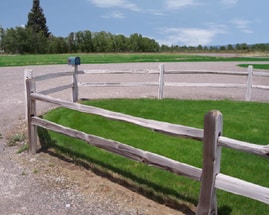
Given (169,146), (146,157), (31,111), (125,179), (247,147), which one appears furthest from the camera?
(169,146)

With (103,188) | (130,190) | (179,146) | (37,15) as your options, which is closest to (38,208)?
(103,188)

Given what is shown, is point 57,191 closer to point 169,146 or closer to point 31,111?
point 31,111

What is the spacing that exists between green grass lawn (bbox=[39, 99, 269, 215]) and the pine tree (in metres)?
77.0

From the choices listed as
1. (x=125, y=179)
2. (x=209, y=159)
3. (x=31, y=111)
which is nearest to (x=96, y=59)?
(x=31, y=111)

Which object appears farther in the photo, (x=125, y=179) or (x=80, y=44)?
(x=80, y=44)

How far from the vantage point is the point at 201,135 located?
3578 millimetres

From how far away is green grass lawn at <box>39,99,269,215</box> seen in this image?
14.8 feet

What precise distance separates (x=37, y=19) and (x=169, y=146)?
82.9 metres

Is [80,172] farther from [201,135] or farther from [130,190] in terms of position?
[201,135]

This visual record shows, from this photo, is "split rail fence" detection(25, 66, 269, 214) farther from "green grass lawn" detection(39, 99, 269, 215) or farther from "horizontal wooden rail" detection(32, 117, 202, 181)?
"green grass lawn" detection(39, 99, 269, 215)

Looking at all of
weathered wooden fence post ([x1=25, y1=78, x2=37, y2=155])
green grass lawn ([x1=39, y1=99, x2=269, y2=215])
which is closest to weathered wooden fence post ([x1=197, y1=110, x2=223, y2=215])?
green grass lawn ([x1=39, y1=99, x2=269, y2=215])

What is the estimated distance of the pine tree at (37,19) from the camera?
267ft

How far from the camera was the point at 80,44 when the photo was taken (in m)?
71.6

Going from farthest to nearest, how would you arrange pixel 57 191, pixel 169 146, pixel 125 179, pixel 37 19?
1. pixel 37 19
2. pixel 169 146
3. pixel 125 179
4. pixel 57 191
